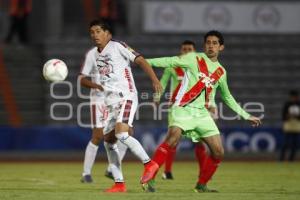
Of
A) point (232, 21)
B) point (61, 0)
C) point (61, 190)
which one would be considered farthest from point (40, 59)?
point (61, 190)

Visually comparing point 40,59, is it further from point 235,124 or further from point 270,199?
point 270,199

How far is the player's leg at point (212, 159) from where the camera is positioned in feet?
38.6

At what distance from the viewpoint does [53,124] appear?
84.1ft

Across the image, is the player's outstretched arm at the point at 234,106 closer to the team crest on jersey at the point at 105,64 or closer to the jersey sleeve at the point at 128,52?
the jersey sleeve at the point at 128,52

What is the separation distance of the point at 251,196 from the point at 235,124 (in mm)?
14068

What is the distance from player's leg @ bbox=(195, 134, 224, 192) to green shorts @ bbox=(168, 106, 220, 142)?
8 centimetres

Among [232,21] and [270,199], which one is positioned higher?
[232,21]

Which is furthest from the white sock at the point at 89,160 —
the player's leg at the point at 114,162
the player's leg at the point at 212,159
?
the player's leg at the point at 212,159

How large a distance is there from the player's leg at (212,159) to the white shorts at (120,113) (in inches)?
39.6

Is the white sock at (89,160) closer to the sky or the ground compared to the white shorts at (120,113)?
closer to the ground

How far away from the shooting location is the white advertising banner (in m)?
25.9

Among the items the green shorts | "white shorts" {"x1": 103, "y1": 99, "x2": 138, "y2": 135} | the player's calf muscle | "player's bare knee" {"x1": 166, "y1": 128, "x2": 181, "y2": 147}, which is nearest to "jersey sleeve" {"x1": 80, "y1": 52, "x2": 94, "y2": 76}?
the player's calf muscle

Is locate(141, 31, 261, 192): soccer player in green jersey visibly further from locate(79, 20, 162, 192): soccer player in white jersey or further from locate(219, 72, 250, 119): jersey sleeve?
locate(79, 20, 162, 192): soccer player in white jersey

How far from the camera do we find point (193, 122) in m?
11.6
